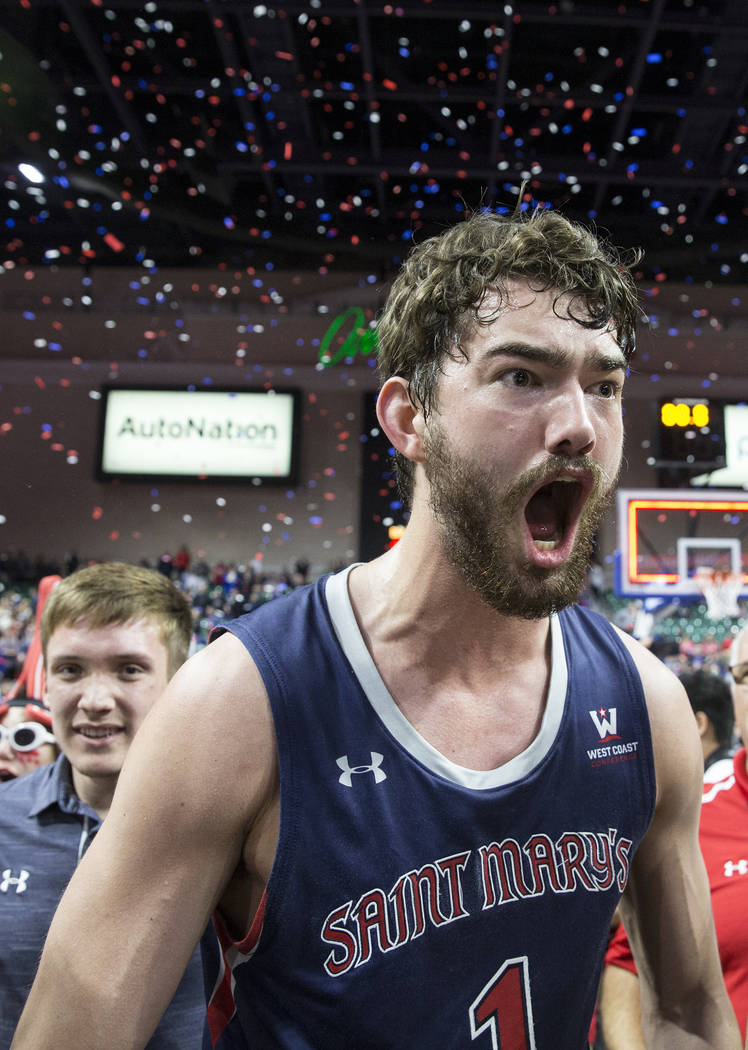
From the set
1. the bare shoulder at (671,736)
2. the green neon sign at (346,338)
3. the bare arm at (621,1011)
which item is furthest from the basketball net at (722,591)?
the bare shoulder at (671,736)

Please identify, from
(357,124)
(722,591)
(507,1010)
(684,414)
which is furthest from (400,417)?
(357,124)

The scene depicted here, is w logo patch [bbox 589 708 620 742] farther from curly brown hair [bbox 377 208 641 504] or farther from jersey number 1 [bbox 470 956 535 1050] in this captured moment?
curly brown hair [bbox 377 208 641 504]

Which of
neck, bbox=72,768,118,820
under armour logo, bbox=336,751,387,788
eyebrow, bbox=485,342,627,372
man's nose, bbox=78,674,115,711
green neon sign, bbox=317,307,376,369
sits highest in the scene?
green neon sign, bbox=317,307,376,369

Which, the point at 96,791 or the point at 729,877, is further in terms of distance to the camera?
the point at 729,877

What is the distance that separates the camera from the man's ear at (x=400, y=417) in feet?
3.91

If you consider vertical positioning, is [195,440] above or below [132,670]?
above

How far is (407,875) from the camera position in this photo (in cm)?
100

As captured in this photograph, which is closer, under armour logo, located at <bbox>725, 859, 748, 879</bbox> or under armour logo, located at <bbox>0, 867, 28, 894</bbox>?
under armour logo, located at <bbox>0, 867, 28, 894</bbox>

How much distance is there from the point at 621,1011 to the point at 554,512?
1251mm

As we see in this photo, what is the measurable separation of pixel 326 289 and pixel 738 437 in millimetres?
4295

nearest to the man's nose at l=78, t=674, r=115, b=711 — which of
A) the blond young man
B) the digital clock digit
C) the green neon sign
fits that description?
the blond young man

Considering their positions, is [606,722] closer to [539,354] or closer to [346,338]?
[539,354]

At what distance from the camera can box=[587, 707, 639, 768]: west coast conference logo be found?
1.15 metres

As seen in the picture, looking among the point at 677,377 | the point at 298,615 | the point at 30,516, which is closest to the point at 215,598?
the point at 30,516
